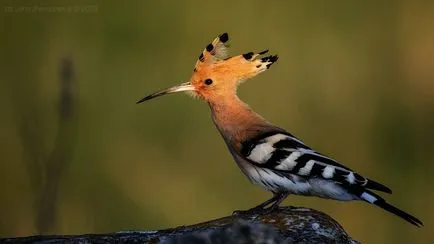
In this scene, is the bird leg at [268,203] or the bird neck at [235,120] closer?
the bird leg at [268,203]

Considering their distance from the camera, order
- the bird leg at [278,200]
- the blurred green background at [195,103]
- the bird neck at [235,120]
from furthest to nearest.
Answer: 1. the blurred green background at [195,103]
2. the bird neck at [235,120]
3. the bird leg at [278,200]

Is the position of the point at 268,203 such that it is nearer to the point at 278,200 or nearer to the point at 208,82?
the point at 278,200

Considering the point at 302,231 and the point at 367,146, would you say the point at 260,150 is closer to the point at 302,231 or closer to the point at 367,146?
the point at 302,231

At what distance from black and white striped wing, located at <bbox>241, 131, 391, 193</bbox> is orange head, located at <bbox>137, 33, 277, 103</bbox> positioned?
36cm

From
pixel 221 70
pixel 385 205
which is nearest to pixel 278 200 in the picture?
pixel 385 205

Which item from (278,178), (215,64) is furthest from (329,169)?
(215,64)

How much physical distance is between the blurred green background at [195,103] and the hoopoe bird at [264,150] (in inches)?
37.4

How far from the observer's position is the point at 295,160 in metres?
3.49

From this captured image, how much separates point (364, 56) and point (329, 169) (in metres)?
2.30

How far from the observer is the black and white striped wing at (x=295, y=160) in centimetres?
340

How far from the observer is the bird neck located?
148 inches

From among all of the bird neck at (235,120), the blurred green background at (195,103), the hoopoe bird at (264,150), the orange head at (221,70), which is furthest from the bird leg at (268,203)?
the blurred green background at (195,103)

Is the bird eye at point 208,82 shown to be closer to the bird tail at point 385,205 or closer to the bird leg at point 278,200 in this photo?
the bird leg at point 278,200

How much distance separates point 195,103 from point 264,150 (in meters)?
1.82
